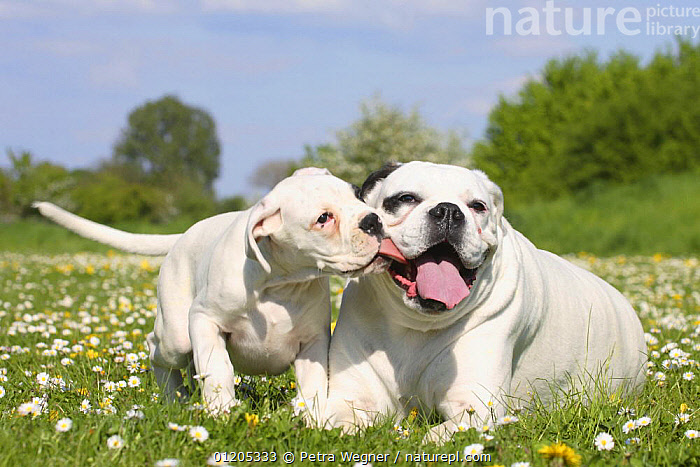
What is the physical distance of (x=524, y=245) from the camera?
445 centimetres

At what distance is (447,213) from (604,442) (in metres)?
1.23

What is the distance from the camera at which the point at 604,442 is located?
3057 millimetres

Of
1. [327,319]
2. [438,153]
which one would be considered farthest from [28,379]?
[438,153]

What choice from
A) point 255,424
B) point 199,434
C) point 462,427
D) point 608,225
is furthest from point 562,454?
point 608,225

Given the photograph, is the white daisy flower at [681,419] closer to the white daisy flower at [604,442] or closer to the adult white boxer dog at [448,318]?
the adult white boxer dog at [448,318]

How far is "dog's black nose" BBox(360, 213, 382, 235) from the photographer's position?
3.65 m

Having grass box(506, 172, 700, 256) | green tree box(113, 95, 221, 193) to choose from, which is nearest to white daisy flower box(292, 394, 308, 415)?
grass box(506, 172, 700, 256)

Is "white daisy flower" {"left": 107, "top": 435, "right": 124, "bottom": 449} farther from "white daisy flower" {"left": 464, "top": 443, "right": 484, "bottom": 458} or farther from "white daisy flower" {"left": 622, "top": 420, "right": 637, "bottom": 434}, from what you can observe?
"white daisy flower" {"left": 622, "top": 420, "right": 637, "bottom": 434}

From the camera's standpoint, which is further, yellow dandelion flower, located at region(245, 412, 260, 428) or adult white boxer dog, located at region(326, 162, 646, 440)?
adult white boxer dog, located at region(326, 162, 646, 440)

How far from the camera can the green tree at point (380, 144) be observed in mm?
35844

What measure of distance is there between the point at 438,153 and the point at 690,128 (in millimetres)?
13132

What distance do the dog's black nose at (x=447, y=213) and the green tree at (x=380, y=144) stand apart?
31.1 meters

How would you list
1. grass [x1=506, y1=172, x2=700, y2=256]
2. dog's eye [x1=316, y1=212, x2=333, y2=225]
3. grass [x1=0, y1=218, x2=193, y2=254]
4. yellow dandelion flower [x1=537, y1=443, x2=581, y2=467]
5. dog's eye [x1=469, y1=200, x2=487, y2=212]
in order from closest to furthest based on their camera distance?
yellow dandelion flower [x1=537, y1=443, x2=581, y2=467] → dog's eye [x1=316, y1=212, x2=333, y2=225] → dog's eye [x1=469, y1=200, x2=487, y2=212] → grass [x1=506, y1=172, x2=700, y2=256] → grass [x1=0, y1=218, x2=193, y2=254]

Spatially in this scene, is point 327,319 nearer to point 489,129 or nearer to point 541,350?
point 541,350
